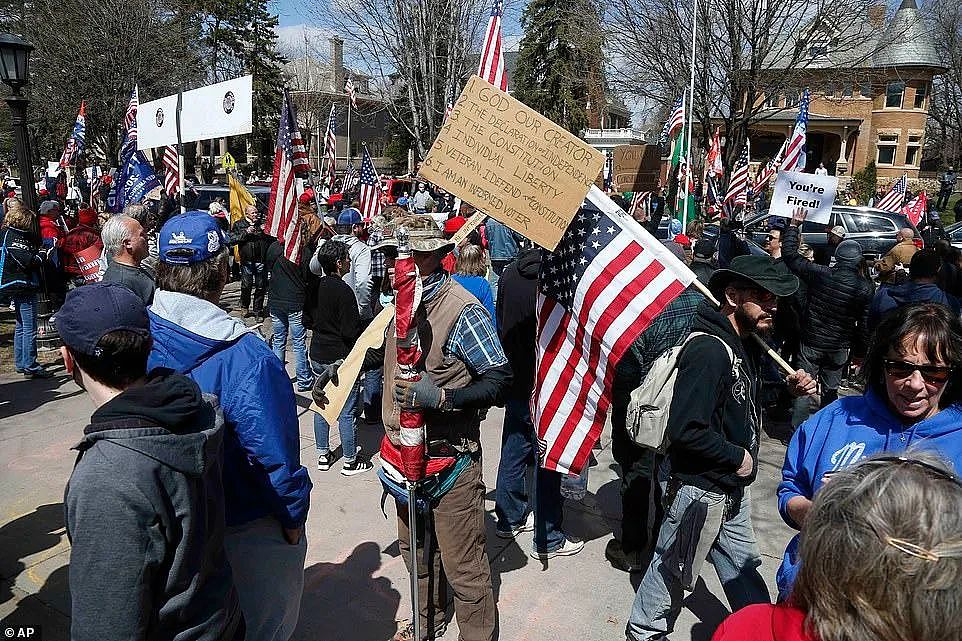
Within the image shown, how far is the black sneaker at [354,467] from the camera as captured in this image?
18.1 feet

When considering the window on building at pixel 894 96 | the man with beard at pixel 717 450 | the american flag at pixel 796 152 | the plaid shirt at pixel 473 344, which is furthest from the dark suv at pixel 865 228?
the window on building at pixel 894 96

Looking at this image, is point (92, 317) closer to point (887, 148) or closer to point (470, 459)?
point (470, 459)

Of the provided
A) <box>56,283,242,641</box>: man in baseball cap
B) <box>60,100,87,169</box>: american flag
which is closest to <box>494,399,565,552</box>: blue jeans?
<box>56,283,242,641</box>: man in baseball cap

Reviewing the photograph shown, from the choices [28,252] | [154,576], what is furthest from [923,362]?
[28,252]

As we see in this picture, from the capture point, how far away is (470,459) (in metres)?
3.18

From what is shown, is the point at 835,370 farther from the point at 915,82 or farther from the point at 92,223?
the point at 915,82

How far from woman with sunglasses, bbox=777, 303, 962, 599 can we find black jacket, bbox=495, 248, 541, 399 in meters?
2.18

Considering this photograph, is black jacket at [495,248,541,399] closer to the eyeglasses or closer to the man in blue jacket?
the man in blue jacket

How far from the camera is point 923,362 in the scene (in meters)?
2.15

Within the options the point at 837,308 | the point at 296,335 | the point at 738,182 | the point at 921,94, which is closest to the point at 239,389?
the point at 296,335

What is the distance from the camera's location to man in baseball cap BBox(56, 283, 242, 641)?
170 cm

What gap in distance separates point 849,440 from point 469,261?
3.65 meters

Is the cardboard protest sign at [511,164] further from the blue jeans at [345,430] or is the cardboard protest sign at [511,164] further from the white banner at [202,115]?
the white banner at [202,115]

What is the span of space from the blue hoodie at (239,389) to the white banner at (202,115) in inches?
225
